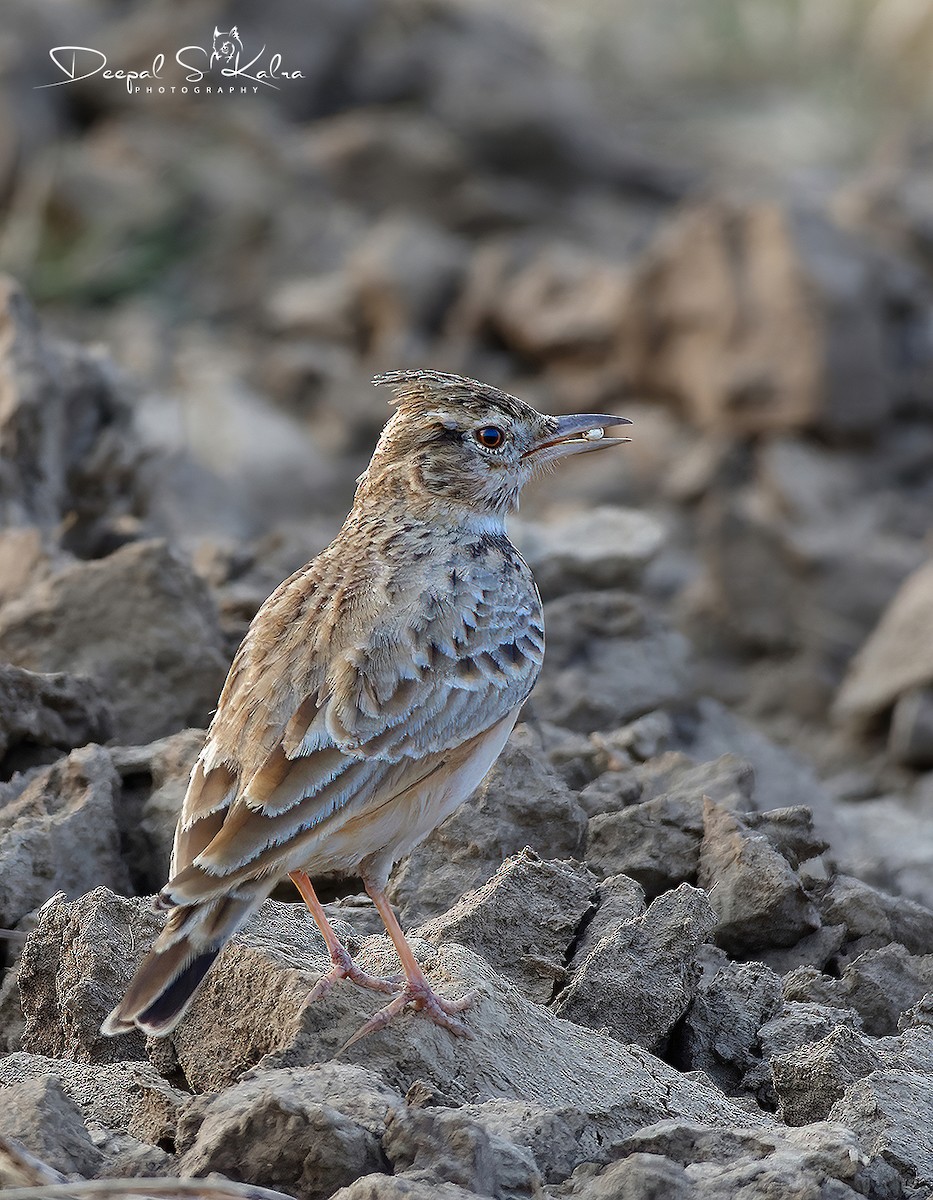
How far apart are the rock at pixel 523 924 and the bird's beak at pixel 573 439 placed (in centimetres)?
137

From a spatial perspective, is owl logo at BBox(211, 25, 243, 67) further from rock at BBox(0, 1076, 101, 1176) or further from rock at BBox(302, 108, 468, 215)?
rock at BBox(0, 1076, 101, 1176)

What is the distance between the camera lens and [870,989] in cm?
503

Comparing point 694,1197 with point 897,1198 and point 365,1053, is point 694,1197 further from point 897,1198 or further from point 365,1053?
point 365,1053

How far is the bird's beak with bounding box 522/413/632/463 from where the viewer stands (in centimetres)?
569

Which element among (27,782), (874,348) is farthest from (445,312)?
(27,782)

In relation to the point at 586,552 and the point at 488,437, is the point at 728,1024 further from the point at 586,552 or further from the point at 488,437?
the point at 586,552

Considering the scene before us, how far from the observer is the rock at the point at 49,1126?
3691mm

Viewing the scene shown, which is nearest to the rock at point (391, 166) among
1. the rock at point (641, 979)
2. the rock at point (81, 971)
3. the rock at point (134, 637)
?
the rock at point (134, 637)

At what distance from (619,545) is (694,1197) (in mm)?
5194

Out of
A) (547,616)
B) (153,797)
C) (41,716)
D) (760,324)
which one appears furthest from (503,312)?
(153,797)

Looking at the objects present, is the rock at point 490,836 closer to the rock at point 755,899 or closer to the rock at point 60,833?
the rock at point 755,899

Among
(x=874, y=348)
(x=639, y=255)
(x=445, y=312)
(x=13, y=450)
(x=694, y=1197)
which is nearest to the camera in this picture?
(x=694, y=1197)

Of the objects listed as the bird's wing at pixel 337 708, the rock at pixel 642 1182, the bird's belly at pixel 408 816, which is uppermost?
the bird's wing at pixel 337 708

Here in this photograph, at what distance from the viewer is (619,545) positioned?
8.55 metres
